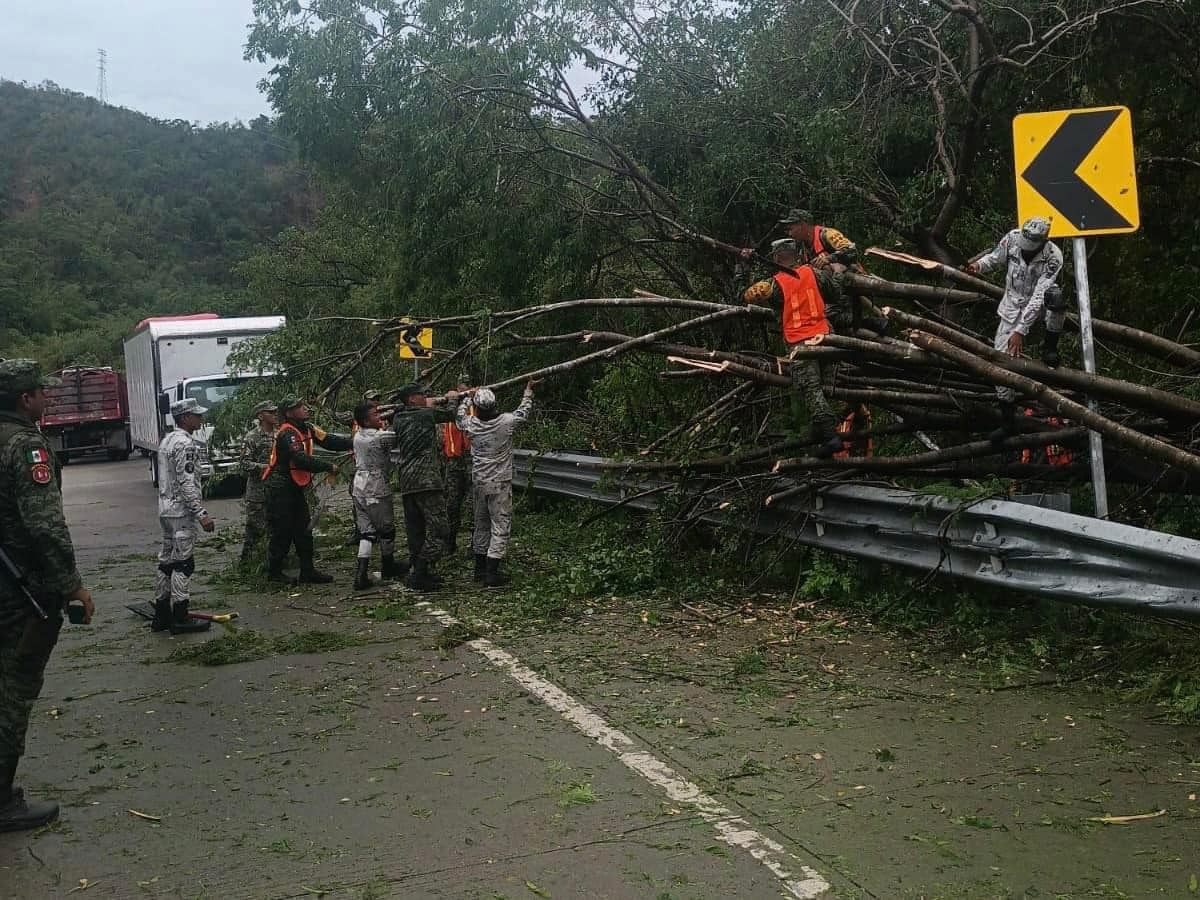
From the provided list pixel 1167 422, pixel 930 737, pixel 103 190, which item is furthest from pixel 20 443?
pixel 103 190

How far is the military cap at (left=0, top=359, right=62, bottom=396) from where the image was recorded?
18.8ft

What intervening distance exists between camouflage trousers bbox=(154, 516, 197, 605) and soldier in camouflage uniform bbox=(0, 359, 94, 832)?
412cm

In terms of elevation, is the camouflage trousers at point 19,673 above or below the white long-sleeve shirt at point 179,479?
below

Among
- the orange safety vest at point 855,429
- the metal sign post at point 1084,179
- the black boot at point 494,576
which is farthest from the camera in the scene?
the black boot at point 494,576

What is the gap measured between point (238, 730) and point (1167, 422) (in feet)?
19.4

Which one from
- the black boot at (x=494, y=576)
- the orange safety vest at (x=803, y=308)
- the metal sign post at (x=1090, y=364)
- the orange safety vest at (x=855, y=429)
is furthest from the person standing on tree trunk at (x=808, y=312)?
the black boot at (x=494, y=576)

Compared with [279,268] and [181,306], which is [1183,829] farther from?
[181,306]

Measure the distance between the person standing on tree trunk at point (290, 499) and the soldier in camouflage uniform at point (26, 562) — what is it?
6112 millimetres

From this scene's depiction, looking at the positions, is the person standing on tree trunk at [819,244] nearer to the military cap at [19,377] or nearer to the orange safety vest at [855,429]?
the orange safety vest at [855,429]

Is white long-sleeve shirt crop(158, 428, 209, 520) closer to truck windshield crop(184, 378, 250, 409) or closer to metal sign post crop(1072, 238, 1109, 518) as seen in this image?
metal sign post crop(1072, 238, 1109, 518)

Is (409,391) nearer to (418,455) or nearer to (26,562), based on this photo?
(418,455)

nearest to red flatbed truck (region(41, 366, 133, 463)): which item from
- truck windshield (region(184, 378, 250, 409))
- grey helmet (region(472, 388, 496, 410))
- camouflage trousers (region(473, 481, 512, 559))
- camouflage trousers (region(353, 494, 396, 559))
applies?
truck windshield (region(184, 378, 250, 409))

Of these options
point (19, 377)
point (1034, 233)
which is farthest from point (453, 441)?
point (19, 377)

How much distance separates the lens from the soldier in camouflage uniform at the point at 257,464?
12.7 meters
